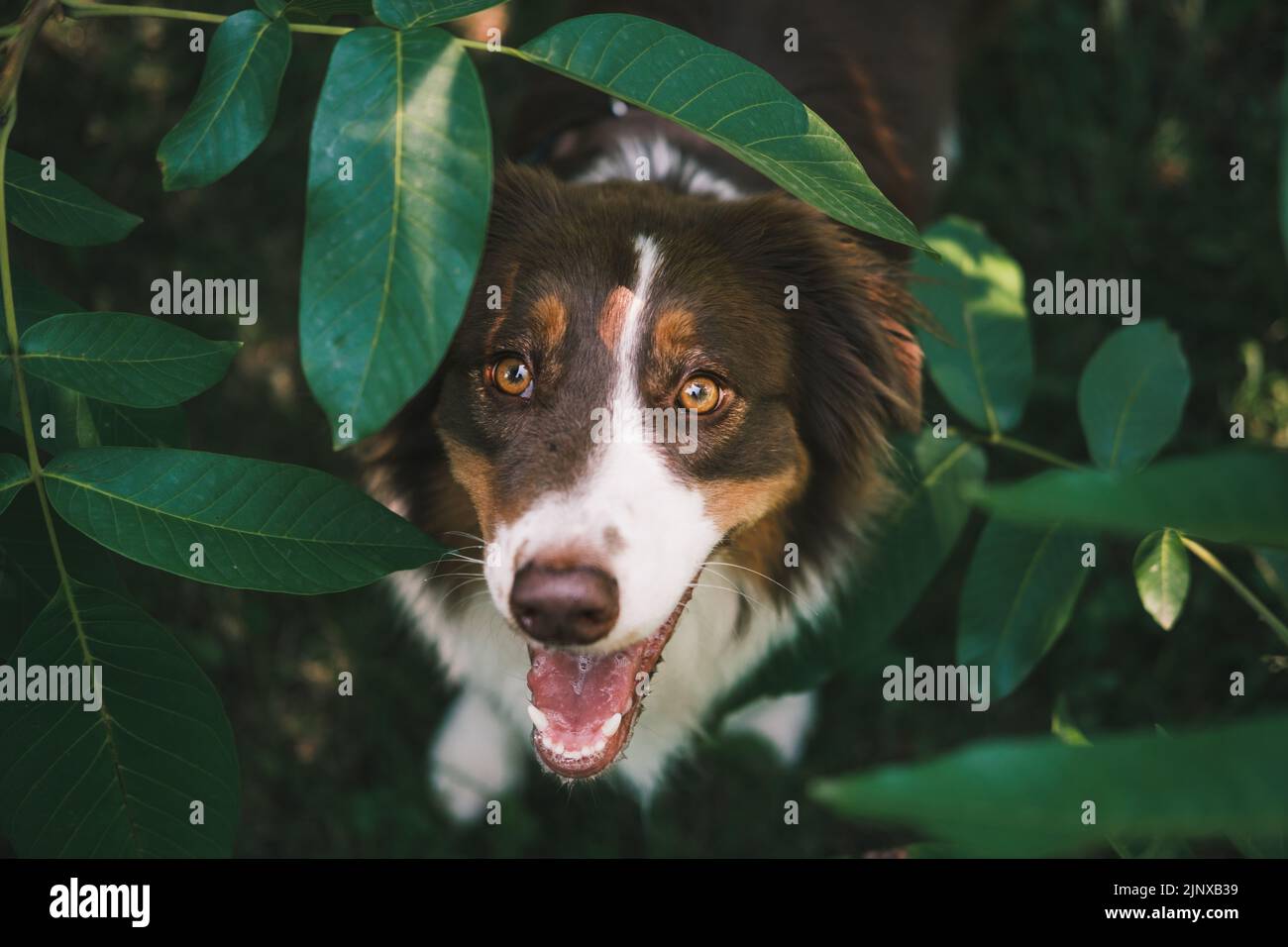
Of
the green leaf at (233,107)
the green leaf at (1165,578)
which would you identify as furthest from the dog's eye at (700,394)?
the green leaf at (233,107)

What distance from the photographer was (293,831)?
393cm

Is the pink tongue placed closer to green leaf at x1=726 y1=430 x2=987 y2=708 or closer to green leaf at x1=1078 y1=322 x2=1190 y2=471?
green leaf at x1=726 y1=430 x2=987 y2=708

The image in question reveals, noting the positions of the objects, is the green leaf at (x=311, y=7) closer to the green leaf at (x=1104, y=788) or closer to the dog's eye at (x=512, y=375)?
the dog's eye at (x=512, y=375)

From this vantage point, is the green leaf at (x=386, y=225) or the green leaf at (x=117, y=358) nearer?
the green leaf at (x=386, y=225)

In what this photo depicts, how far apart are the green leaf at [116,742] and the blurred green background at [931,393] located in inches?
70.1

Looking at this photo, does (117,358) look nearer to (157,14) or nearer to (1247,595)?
(157,14)

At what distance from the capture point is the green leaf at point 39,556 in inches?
77.2

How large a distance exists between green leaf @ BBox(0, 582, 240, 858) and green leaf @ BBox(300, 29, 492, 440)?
0.71 m

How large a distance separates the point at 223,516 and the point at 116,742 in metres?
0.44

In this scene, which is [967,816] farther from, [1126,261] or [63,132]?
[63,132]

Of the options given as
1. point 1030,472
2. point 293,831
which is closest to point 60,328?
point 293,831

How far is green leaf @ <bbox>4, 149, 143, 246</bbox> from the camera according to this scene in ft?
6.26

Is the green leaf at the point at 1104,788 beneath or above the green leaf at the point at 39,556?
beneath

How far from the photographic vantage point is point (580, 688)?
2498 millimetres
